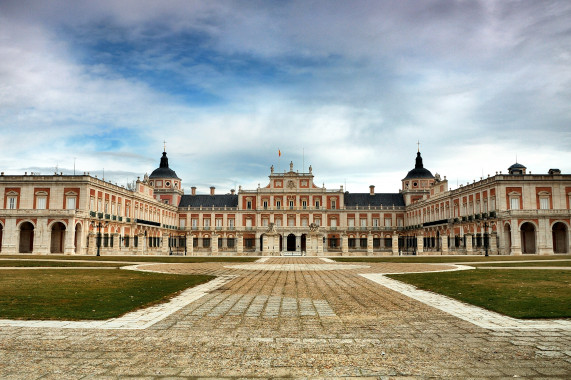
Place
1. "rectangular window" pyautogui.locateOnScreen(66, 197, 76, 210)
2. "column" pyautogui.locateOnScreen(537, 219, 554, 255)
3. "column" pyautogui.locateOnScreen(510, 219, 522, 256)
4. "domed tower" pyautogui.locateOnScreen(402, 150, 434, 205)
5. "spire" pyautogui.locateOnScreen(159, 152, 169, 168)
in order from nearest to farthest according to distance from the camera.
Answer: "column" pyautogui.locateOnScreen(510, 219, 522, 256)
"column" pyautogui.locateOnScreen(537, 219, 554, 255)
"rectangular window" pyautogui.locateOnScreen(66, 197, 76, 210)
"domed tower" pyautogui.locateOnScreen(402, 150, 434, 205)
"spire" pyautogui.locateOnScreen(159, 152, 169, 168)

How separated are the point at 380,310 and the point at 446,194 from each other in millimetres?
52151

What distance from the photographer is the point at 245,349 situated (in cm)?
629

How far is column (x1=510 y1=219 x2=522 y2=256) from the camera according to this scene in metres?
41.1

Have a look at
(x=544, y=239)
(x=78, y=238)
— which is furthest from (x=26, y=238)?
(x=544, y=239)

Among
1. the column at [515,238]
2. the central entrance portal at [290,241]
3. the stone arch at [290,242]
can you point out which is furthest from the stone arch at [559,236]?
the central entrance portal at [290,241]

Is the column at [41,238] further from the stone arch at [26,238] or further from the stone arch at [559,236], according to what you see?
the stone arch at [559,236]

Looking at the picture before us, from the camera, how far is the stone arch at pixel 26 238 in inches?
1751

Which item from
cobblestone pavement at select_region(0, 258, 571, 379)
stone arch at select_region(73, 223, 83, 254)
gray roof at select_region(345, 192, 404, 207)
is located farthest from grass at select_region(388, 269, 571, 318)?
gray roof at select_region(345, 192, 404, 207)

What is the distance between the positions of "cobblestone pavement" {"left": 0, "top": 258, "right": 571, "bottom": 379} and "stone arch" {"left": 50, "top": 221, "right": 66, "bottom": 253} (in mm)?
40186

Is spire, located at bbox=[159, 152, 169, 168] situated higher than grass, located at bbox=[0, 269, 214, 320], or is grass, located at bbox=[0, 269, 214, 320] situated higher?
spire, located at bbox=[159, 152, 169, 168]

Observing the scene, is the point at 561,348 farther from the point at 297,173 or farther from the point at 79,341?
the point at 297,173

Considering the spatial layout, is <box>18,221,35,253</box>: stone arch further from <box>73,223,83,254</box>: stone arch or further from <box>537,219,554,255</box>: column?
<box>537,219,554,255</box>: column

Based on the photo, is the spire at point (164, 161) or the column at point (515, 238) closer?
the column at point (515, 238)

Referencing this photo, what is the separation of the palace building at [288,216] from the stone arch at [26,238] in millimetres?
99
